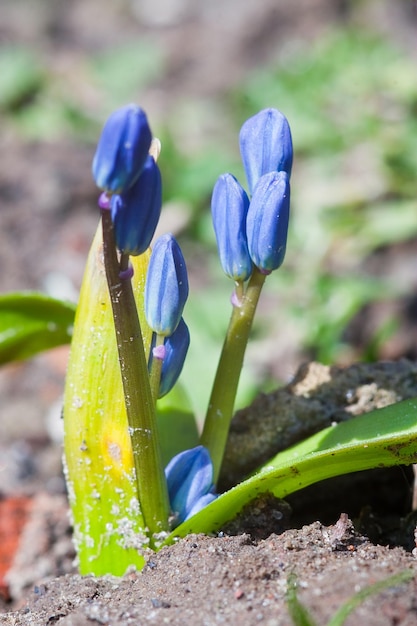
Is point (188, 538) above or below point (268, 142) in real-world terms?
below

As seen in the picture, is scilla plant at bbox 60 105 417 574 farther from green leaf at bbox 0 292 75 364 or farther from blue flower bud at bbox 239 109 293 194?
green leaf at bbox 0 292 75 364

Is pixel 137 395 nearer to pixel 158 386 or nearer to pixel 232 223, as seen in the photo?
pixel 158 386

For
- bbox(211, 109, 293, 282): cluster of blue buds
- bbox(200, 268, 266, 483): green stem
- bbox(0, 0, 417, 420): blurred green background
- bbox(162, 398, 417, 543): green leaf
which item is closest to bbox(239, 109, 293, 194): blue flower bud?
bbox(211, 109, 293, 282): cluster of blue buds

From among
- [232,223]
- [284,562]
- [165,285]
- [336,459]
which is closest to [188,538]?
[284,562]

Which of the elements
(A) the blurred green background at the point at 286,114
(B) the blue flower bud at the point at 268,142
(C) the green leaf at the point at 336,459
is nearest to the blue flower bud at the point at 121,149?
(B) the blue flower bud at the point at 268,142

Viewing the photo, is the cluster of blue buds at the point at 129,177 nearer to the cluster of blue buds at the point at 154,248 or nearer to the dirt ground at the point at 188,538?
the cluster of blue buds at the point at 154,248

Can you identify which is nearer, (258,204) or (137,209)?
(137,209)
